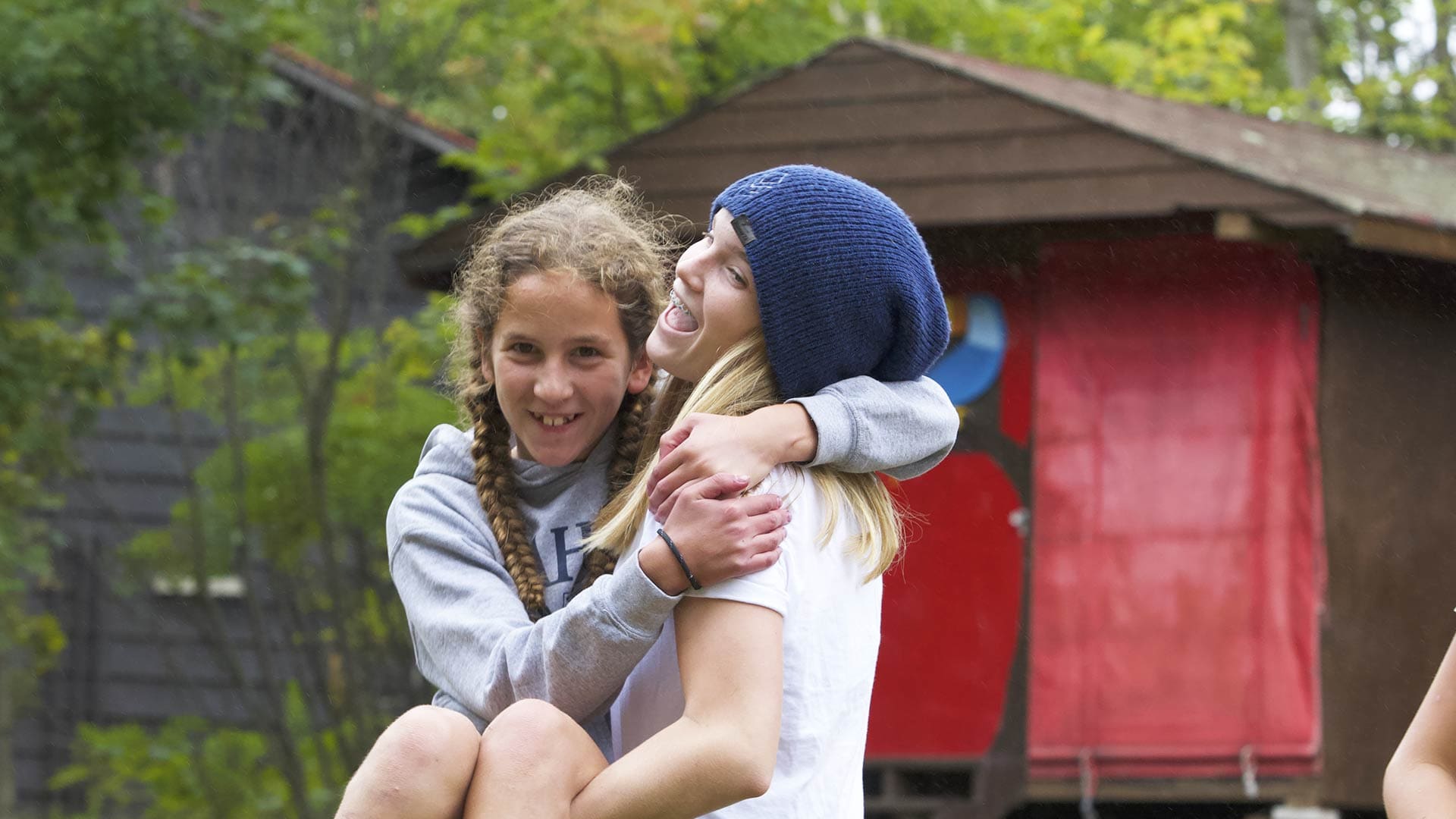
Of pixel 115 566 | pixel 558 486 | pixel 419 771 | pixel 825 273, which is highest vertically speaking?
pixel 825 273

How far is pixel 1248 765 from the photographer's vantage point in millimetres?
7473

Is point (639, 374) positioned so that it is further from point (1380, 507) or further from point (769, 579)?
point (1380, 507)

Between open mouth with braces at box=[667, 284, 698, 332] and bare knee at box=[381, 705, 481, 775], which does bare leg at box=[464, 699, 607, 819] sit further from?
open mouth with braces at box=[667, 284, 698, 332]

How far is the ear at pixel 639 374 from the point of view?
2.61 meters

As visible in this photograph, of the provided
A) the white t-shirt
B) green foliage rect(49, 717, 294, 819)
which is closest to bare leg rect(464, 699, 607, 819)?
the white t-shirt

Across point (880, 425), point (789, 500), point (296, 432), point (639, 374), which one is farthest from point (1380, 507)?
point (789, 500)

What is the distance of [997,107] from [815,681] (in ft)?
20.5

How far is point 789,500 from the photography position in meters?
2.13

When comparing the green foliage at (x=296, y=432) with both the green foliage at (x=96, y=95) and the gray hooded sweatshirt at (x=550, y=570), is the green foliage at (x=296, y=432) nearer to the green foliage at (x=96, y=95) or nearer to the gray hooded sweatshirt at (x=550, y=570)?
the green foliage at (x=96, y=95)

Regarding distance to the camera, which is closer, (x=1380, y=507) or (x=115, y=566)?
(x=1380, y=507)

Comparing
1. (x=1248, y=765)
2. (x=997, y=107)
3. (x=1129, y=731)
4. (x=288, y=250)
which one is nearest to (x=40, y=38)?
(x=288, y=250)

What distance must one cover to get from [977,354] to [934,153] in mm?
940

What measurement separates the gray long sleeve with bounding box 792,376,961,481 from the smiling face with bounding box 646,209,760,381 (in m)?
0.15

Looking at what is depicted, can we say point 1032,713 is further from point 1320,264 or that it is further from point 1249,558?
point 1320,264
